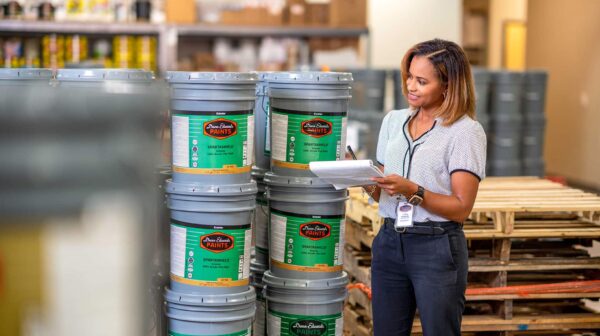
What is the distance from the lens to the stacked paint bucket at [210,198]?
3.53 m

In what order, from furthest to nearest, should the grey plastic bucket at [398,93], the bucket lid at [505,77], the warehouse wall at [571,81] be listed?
the warehouse wall at [571,81] → the bucket lid at [505,77] → the grey plastic bucket at [398,93]

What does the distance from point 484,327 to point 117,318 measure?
2.90 m

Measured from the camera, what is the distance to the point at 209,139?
3529 mm

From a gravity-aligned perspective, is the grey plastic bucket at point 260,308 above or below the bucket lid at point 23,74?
below

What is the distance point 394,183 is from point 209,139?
73cm

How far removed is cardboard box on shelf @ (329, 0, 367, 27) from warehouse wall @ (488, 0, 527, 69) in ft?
34.4

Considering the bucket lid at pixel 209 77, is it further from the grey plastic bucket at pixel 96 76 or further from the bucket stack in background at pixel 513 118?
the bucket stack in background at pixel 513 118

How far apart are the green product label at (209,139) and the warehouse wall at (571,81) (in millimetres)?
10395

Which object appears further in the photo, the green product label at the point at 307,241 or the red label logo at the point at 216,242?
the green product label at the point at 307,241

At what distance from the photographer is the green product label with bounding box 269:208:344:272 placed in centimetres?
397

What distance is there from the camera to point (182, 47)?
11852 mm

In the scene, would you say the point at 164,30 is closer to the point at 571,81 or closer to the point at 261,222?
the point at 571,81

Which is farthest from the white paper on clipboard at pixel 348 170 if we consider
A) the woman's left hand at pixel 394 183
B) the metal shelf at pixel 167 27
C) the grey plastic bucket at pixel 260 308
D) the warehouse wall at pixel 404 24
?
the warehouse wall at pixel 404 24

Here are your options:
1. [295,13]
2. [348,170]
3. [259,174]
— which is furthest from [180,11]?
[348,170]
